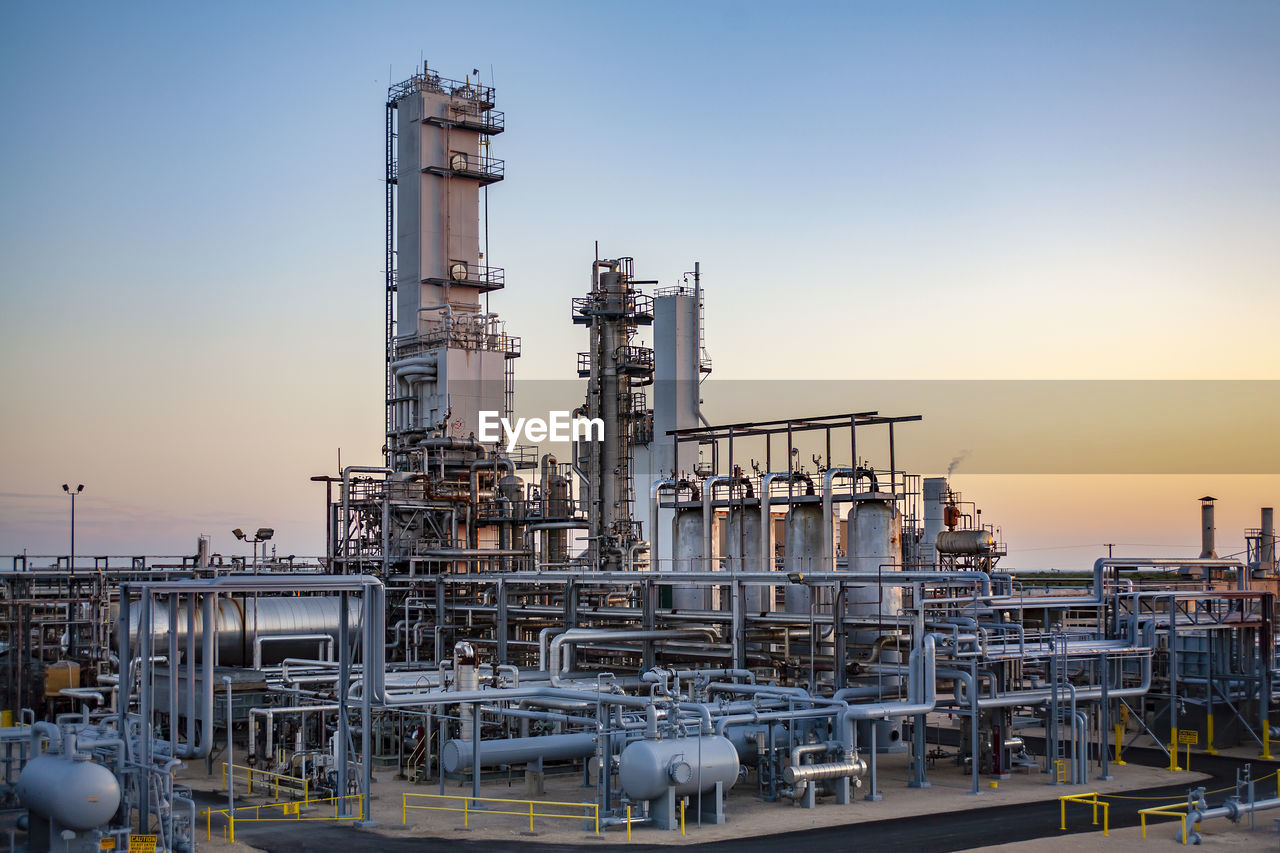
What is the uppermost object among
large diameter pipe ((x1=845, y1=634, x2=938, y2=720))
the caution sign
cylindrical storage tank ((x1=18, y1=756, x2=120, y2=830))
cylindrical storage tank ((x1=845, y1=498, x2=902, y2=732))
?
cylindrical storage tank ((x1=845, y1=498, x2=902, y2=732))

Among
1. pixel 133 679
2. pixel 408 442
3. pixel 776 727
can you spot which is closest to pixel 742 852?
pixel 776 727

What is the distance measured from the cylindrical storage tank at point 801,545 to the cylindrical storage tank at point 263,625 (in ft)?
39.0

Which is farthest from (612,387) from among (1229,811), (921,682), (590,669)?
(1229,811)

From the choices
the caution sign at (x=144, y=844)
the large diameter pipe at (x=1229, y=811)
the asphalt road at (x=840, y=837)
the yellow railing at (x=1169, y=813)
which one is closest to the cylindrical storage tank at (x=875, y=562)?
the asphalt road at (x=840, y=837)

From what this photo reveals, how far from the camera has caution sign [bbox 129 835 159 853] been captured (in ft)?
68.6

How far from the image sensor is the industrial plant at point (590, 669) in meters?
23.9

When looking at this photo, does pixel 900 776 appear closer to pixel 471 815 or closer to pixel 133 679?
pixel 471 815

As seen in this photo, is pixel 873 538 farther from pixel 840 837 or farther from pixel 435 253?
pixel 435 253

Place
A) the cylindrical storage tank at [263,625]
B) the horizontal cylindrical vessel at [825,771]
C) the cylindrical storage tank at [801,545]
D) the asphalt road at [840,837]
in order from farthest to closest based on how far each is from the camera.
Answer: the cylindrical storage tank at [263,625], the cylindrical storage tank at [801,545], the horizontal cylindrical vessel at [825,771], the asphalt road at [840,837]

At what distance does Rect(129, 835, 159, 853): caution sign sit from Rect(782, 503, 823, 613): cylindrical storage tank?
59.5 ft

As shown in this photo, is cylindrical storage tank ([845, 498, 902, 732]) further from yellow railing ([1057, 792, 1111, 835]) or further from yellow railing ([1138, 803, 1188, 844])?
yellow railing ([1138, 803, 1188, 844])

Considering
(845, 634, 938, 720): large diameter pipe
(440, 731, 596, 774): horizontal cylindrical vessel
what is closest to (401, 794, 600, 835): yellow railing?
(440, 731, 596, 774): horizontal cylindrical vessel

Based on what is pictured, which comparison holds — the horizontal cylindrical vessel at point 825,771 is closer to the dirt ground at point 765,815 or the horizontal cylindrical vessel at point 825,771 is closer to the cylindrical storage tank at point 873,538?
the dirt ground at point 765,815

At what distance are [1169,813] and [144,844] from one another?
17202 millimetres
